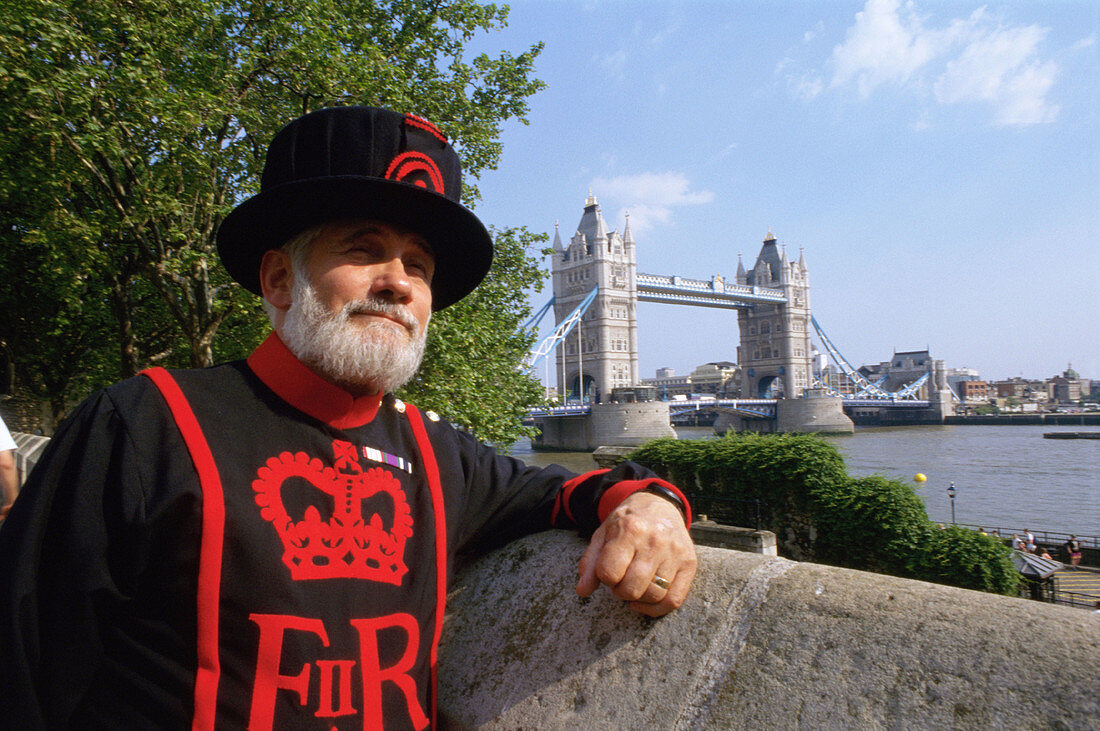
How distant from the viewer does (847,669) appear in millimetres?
882

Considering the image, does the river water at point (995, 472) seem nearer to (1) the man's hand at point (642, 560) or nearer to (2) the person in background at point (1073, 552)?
(2) the person in background at point (1073, 552)

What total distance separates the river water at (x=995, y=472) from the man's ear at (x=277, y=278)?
28.4 ft

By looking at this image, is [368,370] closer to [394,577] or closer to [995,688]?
[394,577]

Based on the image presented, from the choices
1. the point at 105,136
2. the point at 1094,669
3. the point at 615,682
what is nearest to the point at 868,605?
the point at 1094,669

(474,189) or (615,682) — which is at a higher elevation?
(474,189)

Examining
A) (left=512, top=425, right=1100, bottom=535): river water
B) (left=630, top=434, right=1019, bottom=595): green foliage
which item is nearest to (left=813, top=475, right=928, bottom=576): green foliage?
(left=630, top=434, right=1019, bottom=595): green foliage

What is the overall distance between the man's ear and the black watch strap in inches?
34.1

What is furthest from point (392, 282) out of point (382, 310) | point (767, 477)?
point (767, 477)

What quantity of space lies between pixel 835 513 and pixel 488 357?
5.49m

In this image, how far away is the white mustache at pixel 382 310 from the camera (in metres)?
1.35

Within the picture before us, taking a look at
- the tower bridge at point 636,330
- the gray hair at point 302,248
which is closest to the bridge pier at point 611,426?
the tower bridge at point 636,330

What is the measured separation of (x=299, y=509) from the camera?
4.09 feet

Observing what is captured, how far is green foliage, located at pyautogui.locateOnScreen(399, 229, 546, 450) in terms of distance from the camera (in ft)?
26.0

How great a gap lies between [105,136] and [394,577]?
273 inches
